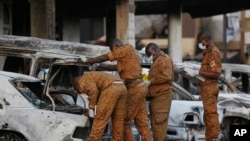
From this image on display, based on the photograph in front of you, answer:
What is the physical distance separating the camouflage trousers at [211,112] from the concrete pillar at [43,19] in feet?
14.4

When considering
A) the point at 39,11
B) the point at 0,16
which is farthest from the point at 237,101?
the point at 0,16

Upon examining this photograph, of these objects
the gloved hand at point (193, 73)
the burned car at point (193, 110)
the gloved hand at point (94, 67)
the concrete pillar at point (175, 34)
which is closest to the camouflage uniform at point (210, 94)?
the burned car at point (193, 110)

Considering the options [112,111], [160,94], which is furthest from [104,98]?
[160,94]

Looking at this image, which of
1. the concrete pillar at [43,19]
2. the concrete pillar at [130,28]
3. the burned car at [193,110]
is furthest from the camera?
the concrete pillar at [130,28]

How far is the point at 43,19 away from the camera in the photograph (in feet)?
41.4

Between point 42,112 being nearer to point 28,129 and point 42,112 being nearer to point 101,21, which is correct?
point 28,129

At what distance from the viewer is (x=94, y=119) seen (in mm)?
8102

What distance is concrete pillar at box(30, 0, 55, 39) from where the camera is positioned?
1257 cm

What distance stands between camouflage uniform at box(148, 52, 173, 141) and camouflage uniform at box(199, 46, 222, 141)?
1.77 ft

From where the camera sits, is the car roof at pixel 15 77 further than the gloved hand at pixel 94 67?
No

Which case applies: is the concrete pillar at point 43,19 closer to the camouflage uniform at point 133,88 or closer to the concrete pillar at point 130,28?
the concrete pillar at point 130,28

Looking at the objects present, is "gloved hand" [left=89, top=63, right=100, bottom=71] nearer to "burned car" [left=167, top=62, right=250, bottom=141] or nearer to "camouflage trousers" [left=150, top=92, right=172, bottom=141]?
"camouflage trousers" [left=150, top=92, right=172, bottom=141]

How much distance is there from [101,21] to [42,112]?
103 ft

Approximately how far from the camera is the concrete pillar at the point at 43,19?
12570 millimetres
